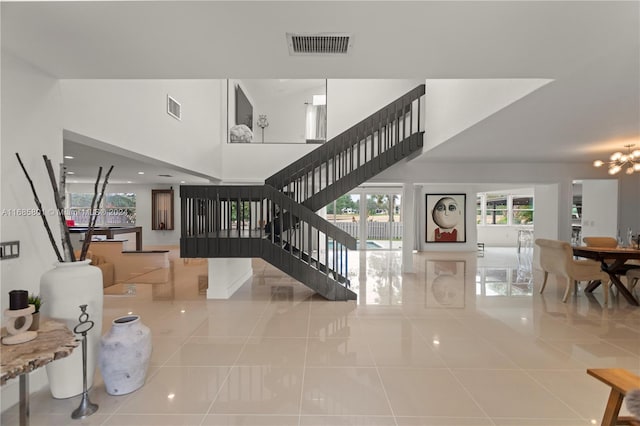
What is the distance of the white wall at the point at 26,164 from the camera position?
2271 millimetres

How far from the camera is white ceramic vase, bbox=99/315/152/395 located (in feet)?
7.91

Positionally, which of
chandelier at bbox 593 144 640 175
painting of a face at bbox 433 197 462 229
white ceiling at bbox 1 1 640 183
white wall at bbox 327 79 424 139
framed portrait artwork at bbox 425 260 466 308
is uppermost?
white wall at bbox 327 79 424 139

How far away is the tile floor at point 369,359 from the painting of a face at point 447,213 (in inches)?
232

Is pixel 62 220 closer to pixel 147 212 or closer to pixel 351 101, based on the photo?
pixel 351 101

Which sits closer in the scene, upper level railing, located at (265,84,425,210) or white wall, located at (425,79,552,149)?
white wall, located at (425,79,552,149)

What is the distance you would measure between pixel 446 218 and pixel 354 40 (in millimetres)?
10505

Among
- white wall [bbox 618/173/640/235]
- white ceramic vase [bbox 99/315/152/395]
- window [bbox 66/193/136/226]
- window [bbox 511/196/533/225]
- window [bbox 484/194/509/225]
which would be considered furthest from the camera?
window [bbox 484/194/509/225]

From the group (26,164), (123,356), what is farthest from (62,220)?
(123,356)

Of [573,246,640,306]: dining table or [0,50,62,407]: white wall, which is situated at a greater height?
[0,50,62,407]: white wall

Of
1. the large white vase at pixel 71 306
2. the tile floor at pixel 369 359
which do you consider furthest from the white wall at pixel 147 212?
the large white vase at pixel 71 306

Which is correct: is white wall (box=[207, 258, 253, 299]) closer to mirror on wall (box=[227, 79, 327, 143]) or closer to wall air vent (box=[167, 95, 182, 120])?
wall air vent (box=[167, 95, 182, 120])

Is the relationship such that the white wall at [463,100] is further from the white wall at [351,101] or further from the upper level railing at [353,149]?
the white wall at [351,101]

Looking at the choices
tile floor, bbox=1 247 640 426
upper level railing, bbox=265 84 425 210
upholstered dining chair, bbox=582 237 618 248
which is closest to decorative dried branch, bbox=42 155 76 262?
tile floor, bbox=1 247 640 426

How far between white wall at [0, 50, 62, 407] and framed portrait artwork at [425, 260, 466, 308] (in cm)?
472
